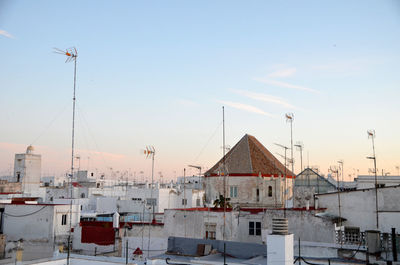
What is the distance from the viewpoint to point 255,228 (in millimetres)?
28000

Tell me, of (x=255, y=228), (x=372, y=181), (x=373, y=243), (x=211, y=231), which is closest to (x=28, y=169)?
(x=211, y=231)

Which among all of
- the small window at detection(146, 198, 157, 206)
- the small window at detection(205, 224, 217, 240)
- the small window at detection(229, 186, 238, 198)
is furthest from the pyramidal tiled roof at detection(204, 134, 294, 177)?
the small window at detection(146, 198, 157, 206)

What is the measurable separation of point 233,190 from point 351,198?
15.0 metres

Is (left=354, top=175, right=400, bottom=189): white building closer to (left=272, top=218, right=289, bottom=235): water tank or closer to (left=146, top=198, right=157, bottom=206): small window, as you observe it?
(left=146, top=198, right=157, bottom=206): small window

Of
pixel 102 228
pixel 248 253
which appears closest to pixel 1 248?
pixel 102 228

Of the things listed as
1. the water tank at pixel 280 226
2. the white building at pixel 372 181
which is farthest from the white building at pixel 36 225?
the white building at pixel 372 181

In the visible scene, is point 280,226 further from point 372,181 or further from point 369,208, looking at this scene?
point 372,181

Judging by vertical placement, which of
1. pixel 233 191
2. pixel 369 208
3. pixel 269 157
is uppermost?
pixel 269 157

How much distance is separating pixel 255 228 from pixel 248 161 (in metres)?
12.7

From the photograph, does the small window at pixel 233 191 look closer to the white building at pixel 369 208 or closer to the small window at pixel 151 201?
the white building at pixel 369 208

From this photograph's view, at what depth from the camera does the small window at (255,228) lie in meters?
27.9

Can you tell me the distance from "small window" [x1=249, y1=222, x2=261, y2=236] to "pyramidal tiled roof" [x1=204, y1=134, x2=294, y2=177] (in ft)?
36.4

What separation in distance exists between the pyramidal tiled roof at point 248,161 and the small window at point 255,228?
11106mm

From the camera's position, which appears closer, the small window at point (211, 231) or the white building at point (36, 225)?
the small window at point (211, 231)
